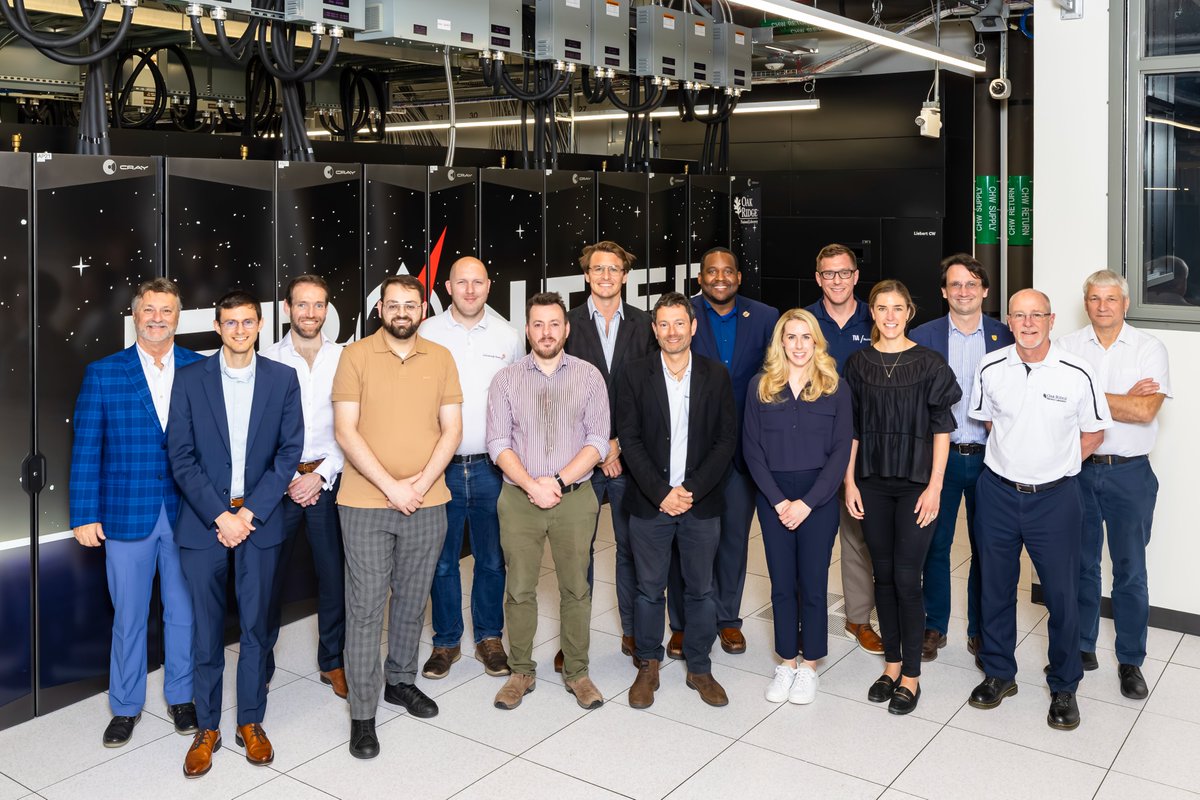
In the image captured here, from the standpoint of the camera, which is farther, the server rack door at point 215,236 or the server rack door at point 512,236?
the server rack door at point 512,236

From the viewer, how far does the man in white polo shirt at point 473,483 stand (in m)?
4.05

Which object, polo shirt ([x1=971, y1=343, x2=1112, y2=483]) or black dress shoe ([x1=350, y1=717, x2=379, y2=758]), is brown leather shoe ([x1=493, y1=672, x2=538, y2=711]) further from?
polo shirt ([x1=971, y1=343, x2=1112, y2=483])

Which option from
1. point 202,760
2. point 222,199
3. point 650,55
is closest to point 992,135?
point 650,55

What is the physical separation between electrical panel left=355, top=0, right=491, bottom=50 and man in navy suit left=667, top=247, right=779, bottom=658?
1.67 meters

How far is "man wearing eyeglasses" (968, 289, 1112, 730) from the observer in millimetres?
3662

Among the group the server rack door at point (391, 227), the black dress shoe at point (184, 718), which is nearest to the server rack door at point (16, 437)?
the black dress shoe at point (184, 718)

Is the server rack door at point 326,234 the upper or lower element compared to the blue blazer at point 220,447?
upper

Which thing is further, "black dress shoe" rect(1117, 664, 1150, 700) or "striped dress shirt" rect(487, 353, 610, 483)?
"black dress shoe" rect(1117, 664, 1150, 700)

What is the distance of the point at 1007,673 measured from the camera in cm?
392

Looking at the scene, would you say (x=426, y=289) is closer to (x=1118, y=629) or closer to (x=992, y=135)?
(x=1118, y=629)

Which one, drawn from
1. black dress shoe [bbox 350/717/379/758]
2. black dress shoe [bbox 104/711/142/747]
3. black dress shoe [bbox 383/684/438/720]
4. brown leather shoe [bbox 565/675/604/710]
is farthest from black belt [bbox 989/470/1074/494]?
black dress shoe [bbox 104/711/142/747]

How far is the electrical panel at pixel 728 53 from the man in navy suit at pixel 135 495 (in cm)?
432

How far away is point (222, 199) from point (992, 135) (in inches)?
275

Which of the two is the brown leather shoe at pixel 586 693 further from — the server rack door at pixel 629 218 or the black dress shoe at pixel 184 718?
the server rack door at pixel 629 218
